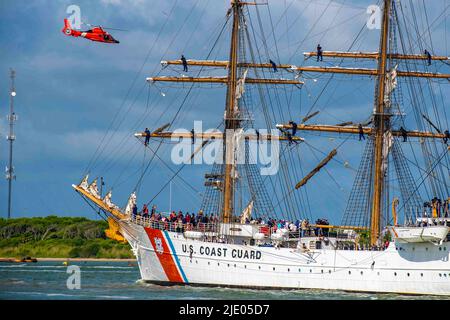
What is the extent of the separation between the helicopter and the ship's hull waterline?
1405 cm

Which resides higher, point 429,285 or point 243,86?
point 243,86

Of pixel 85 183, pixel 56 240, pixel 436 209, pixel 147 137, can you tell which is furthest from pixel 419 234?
pixel 56 240

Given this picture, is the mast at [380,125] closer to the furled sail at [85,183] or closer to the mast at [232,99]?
the mast at [232,99]

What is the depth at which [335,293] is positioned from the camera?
77.3 meters

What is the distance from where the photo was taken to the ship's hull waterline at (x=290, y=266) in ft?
249

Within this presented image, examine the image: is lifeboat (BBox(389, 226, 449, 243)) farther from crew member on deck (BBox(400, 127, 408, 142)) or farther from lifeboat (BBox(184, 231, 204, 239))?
lifeboat (BBox(184, 231, 204, 239))

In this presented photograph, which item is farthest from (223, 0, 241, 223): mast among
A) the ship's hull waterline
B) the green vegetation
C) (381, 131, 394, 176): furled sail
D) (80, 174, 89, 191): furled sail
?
the green vegetation

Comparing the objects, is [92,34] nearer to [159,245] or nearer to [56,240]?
[159,245]

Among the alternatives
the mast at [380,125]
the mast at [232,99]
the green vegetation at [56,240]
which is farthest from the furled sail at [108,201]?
the green vegetation at [56,240]

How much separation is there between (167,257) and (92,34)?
17652 mm
